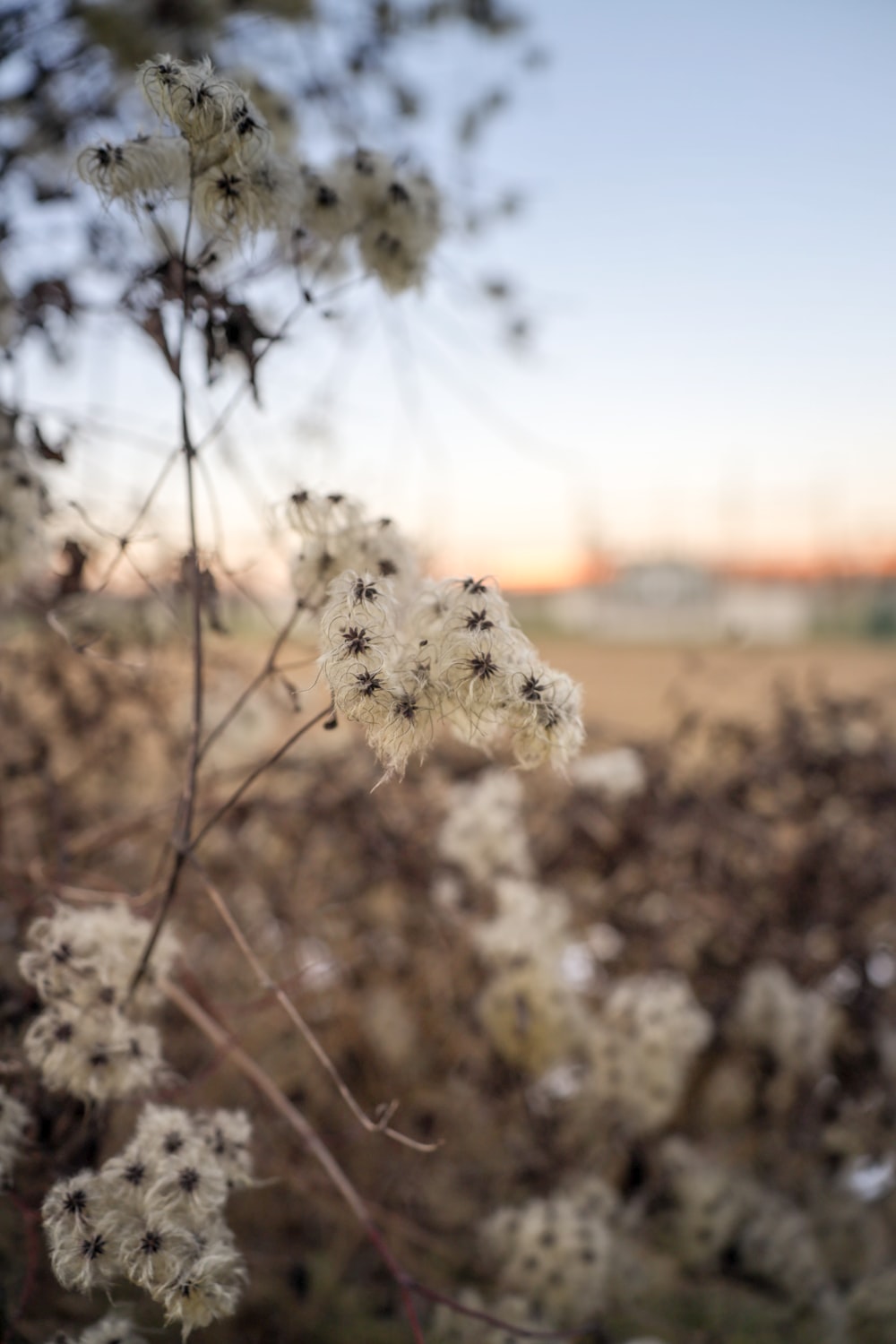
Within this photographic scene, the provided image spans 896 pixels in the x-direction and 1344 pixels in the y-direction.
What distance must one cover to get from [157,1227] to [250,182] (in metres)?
1.14

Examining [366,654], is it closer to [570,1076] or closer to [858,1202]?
[570,1076]

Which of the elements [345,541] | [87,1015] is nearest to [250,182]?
[345,541]

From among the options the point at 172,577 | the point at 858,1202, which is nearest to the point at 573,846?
the point at 858,1202

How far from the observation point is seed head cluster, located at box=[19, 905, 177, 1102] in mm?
1163

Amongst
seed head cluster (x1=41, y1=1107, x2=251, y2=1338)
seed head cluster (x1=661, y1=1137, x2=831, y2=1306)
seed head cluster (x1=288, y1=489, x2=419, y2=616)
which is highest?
seed head cluster (x1=288, y1=489, x2=419, y2=616)

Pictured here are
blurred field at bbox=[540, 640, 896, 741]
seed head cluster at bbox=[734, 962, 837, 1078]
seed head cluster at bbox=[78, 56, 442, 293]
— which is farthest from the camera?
blurred field at bbox=[540, 640, 896, 741]

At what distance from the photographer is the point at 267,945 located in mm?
2578

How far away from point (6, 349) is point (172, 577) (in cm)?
40

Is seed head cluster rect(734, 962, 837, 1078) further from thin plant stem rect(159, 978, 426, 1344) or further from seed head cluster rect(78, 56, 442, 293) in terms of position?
seed head cluster rect(78, 56, 442, 293)

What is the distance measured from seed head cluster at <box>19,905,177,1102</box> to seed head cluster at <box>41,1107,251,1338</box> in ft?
0.33

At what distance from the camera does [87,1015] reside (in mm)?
1191

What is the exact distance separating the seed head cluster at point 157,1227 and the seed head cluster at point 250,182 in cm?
108

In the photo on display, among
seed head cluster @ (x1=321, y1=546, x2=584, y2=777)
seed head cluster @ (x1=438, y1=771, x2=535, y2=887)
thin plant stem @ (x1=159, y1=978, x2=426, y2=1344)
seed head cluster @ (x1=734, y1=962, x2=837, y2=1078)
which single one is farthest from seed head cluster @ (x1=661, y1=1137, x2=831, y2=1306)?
seed head cluster @ (x1=321, y1=546, x2=584, y2=777)

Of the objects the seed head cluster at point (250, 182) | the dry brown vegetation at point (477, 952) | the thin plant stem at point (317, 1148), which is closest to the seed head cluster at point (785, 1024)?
the dry brown vegetation at point (477, 952)
